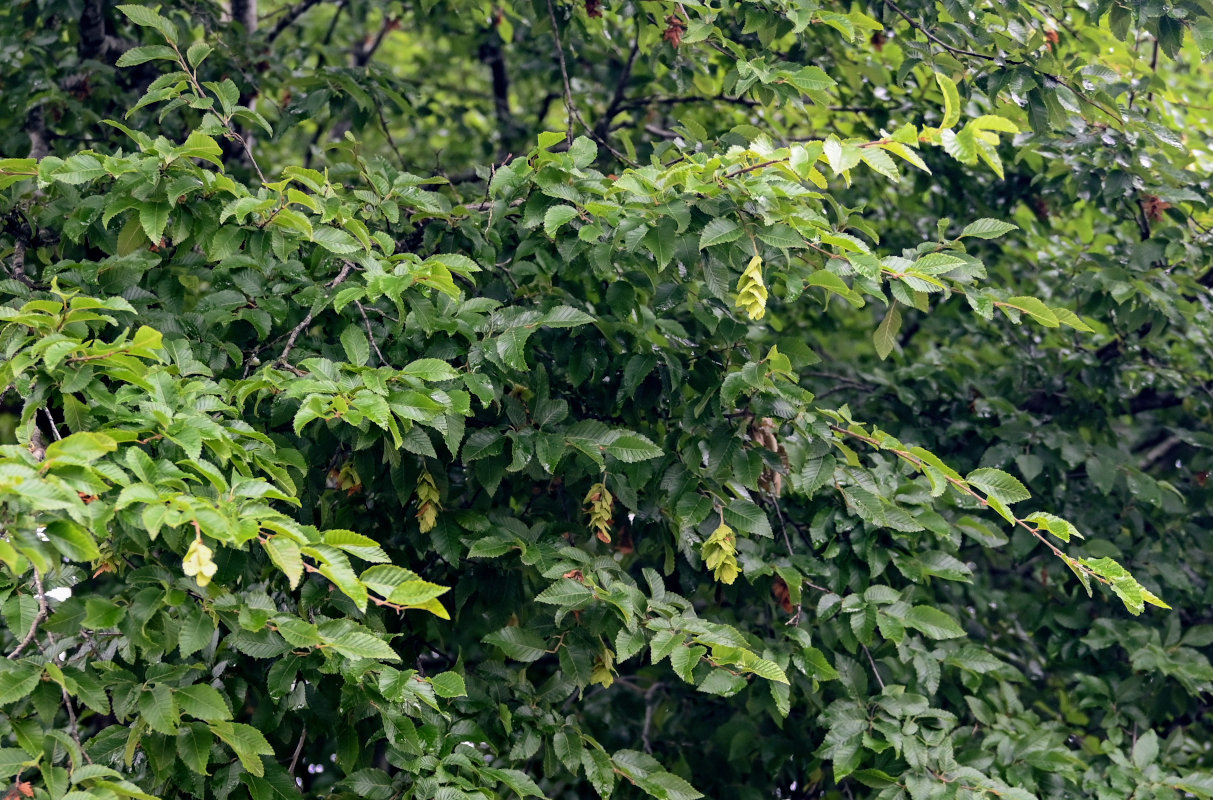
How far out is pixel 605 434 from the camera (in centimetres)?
252

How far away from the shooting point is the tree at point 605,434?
1.94 metres

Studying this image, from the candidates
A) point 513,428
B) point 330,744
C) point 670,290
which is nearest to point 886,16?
point 670,290

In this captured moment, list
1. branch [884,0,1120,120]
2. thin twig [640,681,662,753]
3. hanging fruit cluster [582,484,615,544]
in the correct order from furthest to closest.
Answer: thin twig [640,681,662,753] → branch [884,0,1120,120] → hanging fruit cluster [582,484,615,544]

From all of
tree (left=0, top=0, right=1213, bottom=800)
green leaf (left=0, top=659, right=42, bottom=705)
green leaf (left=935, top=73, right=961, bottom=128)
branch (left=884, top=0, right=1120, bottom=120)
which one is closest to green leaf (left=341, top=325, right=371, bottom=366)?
tree (left=0, top=0, right=1213, bottom=800)

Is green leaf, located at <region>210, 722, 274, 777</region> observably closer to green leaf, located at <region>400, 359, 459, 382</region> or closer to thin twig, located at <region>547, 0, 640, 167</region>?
green leaf, located at <region>400, 359, 459, 382</region>

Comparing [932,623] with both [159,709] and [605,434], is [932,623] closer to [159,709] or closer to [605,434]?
[605,434]

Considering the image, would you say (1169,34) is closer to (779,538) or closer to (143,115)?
(779,538)

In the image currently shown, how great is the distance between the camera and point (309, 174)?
2467mm

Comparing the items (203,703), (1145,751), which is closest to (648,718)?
(1145,751)

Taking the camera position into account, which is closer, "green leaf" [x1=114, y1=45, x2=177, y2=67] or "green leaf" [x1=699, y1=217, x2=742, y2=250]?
"green leaf" [x1=699, y1=217, x2=742, y2=250]

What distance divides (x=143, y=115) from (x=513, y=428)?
2.01 meters

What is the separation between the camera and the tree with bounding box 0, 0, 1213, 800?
1938 mm

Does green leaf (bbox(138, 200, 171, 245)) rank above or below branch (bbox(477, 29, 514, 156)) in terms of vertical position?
above

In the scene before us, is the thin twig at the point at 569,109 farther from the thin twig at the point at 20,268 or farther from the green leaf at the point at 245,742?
the green leaf at the point at 245,742
